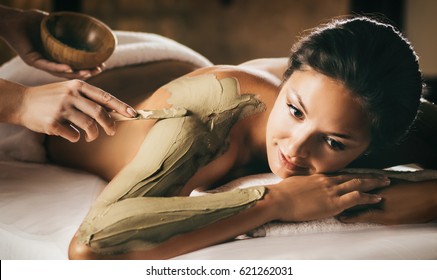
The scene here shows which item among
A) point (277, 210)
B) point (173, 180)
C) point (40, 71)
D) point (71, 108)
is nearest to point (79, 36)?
point (40, 71)

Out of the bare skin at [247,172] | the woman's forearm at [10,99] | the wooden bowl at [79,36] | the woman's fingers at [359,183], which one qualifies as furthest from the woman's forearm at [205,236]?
the wooden bowl at [79,36]

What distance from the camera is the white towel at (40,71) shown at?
2.88 feet

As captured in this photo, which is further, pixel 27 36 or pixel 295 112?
pixel 27 36

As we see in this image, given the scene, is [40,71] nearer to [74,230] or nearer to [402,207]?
[74,230]

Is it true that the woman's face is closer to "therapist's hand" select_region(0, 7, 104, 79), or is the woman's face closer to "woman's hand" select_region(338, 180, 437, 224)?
"woman's hand" select_region(338, 180, 437, 224)

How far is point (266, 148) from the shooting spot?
0.79 metres

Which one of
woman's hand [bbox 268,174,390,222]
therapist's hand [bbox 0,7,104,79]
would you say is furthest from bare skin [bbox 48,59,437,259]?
therapist's hand [bbox 0,7,104,79]

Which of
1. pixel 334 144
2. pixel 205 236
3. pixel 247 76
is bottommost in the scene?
pixel 205 236

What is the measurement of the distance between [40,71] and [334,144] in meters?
0.50

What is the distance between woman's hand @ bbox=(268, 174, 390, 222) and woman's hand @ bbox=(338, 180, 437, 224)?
0.01 meters

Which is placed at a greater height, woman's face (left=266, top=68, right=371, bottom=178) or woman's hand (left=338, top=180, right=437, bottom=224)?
woman's face (left=266, top=68, right=371, bottom=178)

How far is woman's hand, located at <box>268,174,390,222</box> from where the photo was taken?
729mm

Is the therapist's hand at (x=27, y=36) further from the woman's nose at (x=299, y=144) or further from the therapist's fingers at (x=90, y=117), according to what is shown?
the woman's nose at (x=299, y=144)
